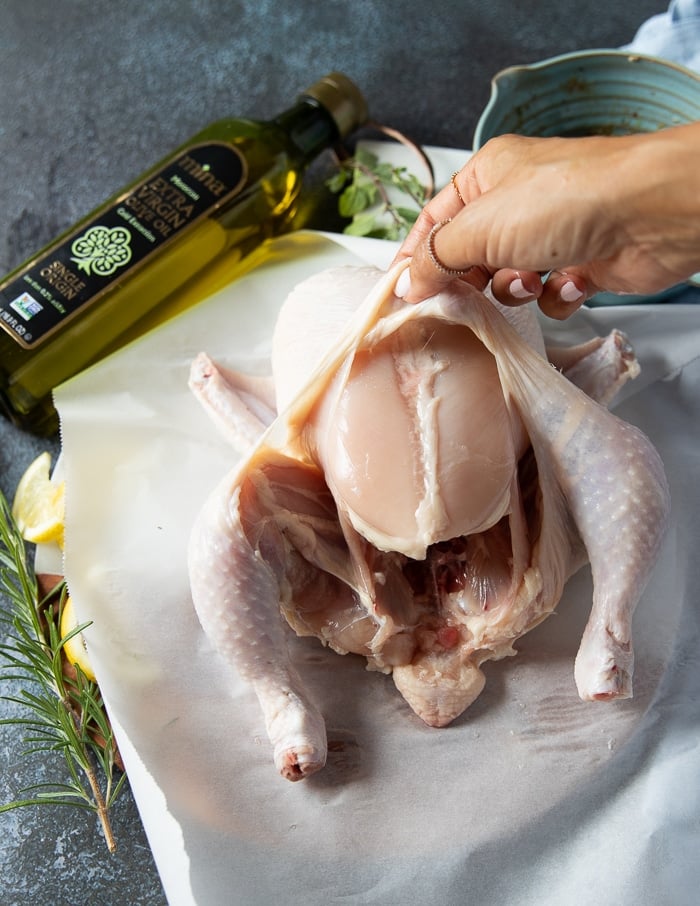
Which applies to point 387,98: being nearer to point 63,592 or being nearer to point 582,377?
point 582,377

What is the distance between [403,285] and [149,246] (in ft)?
1.77

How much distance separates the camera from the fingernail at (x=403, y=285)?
36.0 inches

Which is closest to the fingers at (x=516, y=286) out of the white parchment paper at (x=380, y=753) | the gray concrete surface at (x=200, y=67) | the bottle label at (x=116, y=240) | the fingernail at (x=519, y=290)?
the fingernail at (x=519, y=290)

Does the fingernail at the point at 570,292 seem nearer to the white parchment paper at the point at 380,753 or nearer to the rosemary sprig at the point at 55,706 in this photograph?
the white parchment paper at the point at 380,753

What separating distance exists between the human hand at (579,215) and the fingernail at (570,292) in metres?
0.03

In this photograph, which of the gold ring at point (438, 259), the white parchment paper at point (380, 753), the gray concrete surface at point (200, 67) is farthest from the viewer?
the gray concrete surface at point (200, 67)

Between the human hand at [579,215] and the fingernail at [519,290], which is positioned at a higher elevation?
the human hand at [579,215]

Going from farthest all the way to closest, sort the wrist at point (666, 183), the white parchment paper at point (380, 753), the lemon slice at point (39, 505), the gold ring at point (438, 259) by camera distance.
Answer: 1. the lemon slice at point (39, 505)
2. the white parchment paper at point (380, 753)
3. the gold ring at point (438, 259)
4. the wrist at point (666, 183)

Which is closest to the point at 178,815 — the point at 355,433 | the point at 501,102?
the point at 355,433

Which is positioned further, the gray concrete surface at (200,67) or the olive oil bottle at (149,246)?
the gray concrete surface at (200,67)

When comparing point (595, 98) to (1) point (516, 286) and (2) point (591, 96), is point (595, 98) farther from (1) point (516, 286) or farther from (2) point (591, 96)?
(1) point (516, 286)

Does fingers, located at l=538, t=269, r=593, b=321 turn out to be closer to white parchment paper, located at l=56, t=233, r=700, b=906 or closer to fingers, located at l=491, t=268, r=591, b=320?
fingers, located at l=491, t=268, r=591, b=320

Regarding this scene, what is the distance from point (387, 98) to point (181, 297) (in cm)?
61

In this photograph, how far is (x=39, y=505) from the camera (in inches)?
49.9
